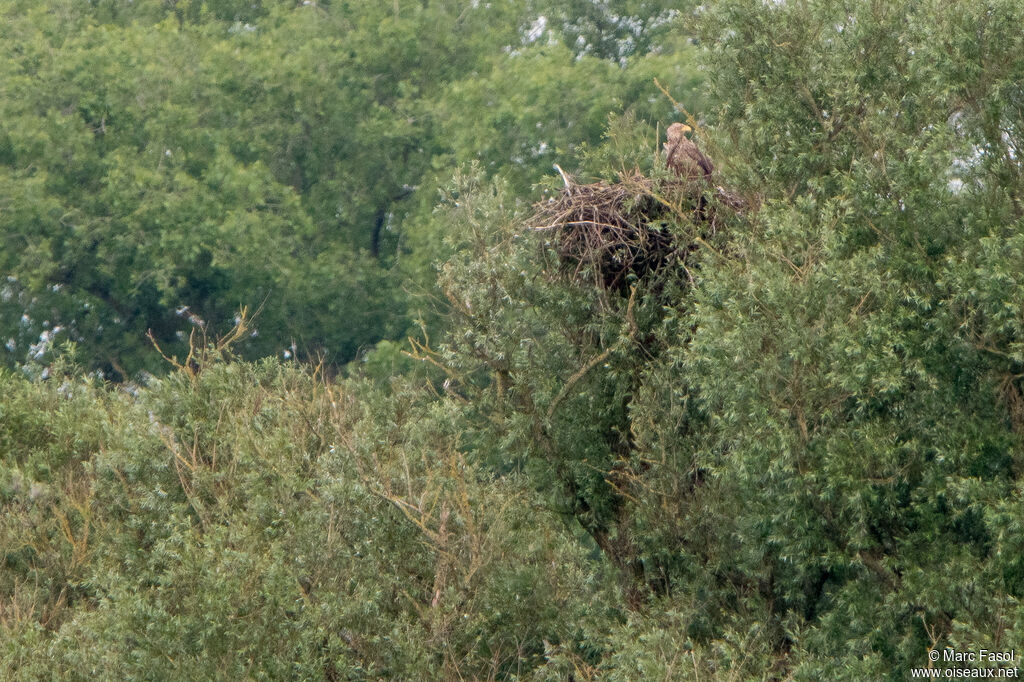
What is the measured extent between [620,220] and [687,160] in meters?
1.00

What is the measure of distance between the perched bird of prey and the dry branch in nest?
165mm

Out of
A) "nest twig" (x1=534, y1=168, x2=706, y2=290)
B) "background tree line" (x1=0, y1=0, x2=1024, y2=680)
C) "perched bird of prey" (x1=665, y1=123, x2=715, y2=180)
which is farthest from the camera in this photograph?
"perched bird of prey" (x1=665, y1=123, x2=715, y2=180)

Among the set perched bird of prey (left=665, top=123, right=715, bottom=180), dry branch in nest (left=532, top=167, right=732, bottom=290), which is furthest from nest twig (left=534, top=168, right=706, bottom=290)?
perched bird of prey (left=665, top=123, right=715, bottom=180)

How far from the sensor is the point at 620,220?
12.0 m

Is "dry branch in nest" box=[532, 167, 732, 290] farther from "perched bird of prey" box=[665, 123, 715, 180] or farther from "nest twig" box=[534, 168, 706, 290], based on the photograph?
"perched bird of prey" box=[665, 123, 715, 180]

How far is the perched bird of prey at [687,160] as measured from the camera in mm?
12531

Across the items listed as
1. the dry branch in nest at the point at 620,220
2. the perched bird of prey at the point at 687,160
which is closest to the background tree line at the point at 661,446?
the dry branch in nest at the point at 620,220

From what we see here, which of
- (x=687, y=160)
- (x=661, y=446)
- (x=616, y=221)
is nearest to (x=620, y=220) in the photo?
(x=616, y=221)

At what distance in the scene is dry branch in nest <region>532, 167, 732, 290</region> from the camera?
39.4 feet

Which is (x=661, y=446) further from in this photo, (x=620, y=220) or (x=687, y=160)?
(x=687, y=160)

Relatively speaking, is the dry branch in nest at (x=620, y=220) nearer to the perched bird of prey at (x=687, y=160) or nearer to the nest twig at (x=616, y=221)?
the nest twig at (x=616, y=221)

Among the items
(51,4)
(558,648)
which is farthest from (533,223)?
(51,4)

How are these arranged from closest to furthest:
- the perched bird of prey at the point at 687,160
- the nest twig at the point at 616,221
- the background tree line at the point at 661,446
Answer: the background tree line at the point at 661,446, the nest twig at the point at 616,221, the perched bird of prey at the point at 687,160

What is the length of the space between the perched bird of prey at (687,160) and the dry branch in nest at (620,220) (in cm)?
17
